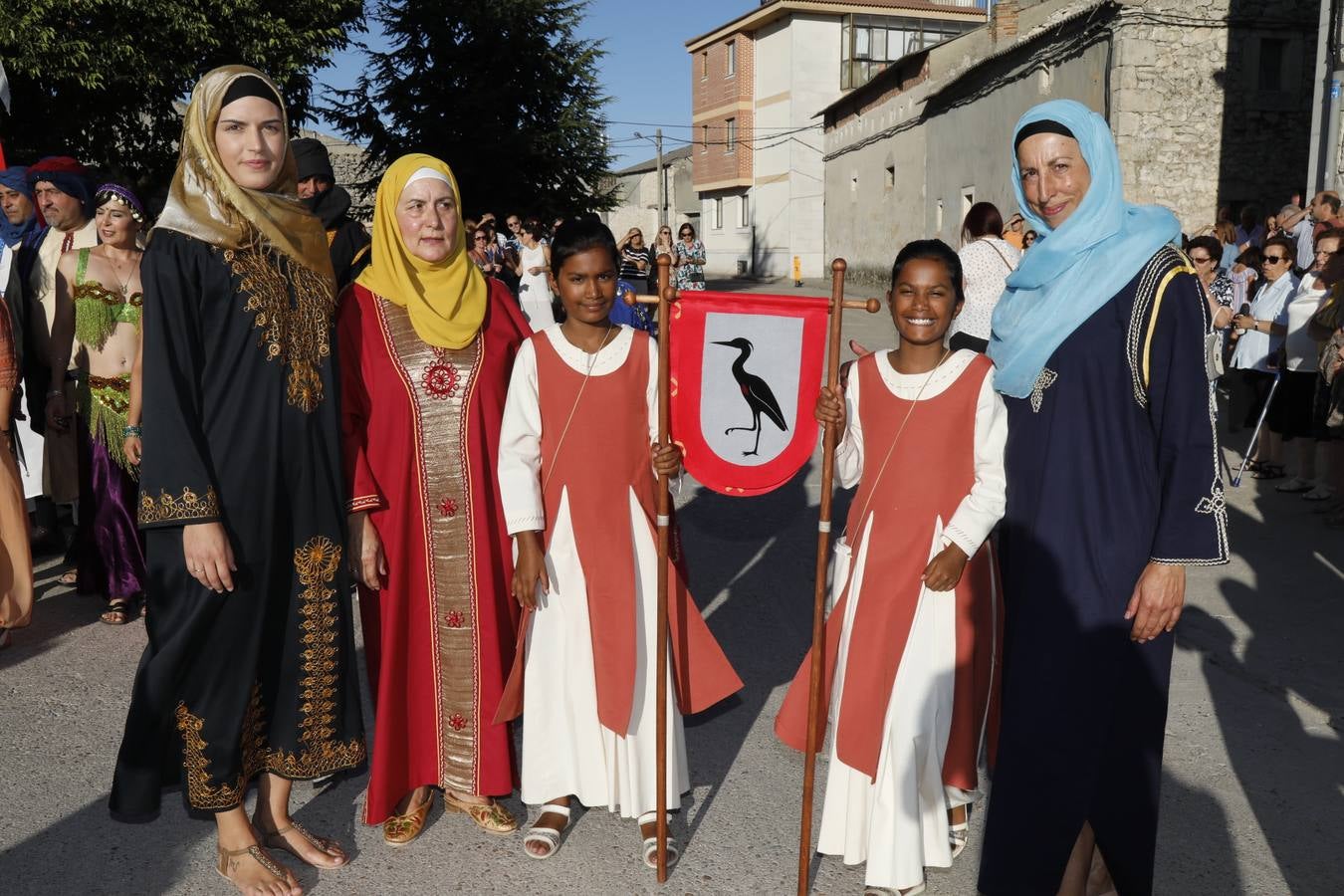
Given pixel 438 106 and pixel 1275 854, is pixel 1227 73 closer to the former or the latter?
pixel 438 106

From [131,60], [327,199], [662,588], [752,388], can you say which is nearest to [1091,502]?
[752,388]

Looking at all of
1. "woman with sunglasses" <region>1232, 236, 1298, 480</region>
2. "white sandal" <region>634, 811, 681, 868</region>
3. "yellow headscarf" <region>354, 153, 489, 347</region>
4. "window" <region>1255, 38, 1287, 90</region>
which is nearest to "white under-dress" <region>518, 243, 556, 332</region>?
"woman with sunglasses" <region>1232, 236, 1298, 480</region>

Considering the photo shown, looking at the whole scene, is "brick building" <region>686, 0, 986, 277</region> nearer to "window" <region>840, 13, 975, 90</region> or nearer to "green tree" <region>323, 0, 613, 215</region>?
"window" <region>840, 13, 975, 90</region>

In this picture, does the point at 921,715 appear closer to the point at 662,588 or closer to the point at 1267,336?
the point at 662,588

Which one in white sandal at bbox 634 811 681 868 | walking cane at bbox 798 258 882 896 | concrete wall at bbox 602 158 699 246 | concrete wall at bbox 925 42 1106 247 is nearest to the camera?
→ walking cane at bbox 798 258 882 896

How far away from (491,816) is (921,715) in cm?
134

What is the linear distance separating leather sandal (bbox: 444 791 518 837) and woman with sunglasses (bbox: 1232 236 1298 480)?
277 inches

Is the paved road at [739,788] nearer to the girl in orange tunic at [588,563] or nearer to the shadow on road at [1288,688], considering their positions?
the shadow on road at [1288,688]

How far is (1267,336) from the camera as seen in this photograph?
27.8 feet

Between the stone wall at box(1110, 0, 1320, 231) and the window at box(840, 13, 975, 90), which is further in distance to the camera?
the window at box(840, 13, 975, 90)

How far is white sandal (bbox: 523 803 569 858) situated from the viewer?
321 cm

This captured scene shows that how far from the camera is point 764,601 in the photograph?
5543mm

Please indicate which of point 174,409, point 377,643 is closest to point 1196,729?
point 377,643

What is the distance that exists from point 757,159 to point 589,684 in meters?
39.9
